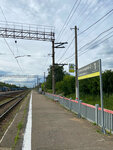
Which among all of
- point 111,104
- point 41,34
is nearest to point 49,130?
point 111,104

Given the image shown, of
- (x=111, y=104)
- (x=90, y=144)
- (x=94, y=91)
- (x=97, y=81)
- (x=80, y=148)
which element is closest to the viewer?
(x=80, y=148)

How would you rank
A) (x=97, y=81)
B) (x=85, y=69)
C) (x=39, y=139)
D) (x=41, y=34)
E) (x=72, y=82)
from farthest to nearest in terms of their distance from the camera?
(x=72, y=82)
(x=41, y=34)
(x=97, y=81)
(x=85, y=69)
(x=39, y=139)

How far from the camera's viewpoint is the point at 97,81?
1625cm

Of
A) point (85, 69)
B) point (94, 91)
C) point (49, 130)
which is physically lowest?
point (49, 130)

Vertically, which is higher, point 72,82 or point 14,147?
point 72,82

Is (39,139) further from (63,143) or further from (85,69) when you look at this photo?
(85,69)

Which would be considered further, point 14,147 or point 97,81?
point 97,81

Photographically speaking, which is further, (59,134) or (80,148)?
(59,134)

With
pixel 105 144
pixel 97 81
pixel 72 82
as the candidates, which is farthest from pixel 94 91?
pixel 105 144

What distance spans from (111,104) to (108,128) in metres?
6.11

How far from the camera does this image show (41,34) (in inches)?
944

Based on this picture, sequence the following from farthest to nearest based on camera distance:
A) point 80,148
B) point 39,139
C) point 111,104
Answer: point 111,104, point 39,139, point 80,148

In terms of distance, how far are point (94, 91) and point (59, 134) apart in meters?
12.3

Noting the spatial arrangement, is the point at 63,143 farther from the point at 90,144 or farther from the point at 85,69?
the point at 85,69
